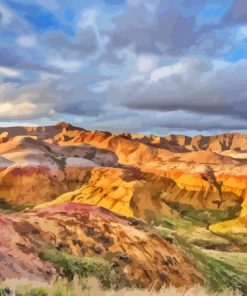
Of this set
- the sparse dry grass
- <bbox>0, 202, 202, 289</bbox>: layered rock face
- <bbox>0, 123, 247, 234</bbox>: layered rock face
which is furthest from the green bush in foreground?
<bbox>0, 123, 247, 234</bbox>: layered rock face

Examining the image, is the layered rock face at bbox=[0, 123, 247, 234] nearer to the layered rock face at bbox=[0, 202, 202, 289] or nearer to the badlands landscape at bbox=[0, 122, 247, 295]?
the badlands landscape at bbox=[0, 122, 247, 295]

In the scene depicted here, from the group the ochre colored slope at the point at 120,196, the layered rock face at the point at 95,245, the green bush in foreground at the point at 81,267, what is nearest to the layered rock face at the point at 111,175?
the ochre colored slope at the point at 120,196

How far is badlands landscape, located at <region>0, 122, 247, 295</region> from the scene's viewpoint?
1293 centimetres

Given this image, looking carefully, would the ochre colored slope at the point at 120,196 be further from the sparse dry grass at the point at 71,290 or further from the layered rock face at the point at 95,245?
the sparse dry grass at the point at 71,290

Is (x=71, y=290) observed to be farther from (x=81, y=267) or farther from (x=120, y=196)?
(x=120, y=196)

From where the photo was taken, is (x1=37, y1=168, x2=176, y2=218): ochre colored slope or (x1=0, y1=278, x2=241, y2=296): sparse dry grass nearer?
(x1=0, y1=278, x2=241, y2=296): sparse dry grass

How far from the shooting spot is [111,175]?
201ft

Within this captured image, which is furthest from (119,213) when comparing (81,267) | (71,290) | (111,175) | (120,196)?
(111,175)

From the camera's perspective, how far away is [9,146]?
7394 centimetres

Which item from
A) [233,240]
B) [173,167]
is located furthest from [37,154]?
[233,240]

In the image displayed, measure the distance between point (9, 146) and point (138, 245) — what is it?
60.7m

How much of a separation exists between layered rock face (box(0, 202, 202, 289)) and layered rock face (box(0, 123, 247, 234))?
104ft

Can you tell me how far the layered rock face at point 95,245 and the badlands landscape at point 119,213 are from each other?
0.03m

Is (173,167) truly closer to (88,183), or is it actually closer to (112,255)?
(88,183)
